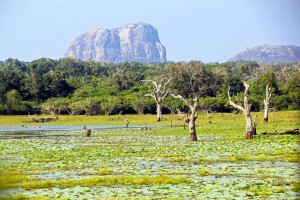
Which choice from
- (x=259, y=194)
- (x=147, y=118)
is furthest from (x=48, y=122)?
(x=259, y=194)

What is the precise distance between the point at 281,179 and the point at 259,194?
2.98 metres

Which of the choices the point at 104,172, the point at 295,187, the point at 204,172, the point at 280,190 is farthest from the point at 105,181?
the point at 295,187

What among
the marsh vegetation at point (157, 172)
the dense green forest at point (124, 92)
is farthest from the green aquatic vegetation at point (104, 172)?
the dense green forest at point (124, 92)

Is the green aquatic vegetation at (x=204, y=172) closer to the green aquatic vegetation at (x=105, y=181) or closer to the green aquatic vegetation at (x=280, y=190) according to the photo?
the green aquatic vegetation at (x=105, y=181)

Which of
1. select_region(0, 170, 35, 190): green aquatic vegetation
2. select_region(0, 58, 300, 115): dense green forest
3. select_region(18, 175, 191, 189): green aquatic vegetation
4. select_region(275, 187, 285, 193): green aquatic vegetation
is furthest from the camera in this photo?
select_region(0, 58, 300, 115): dense green forest

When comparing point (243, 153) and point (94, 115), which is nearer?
point (243, 153)

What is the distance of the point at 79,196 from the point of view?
16.9 metres

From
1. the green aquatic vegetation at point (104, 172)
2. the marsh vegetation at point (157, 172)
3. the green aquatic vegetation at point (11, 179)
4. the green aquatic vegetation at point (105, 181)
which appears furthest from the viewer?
the green aquatic vegetation at point (104, 172)

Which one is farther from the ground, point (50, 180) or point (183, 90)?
A: point (183, 90)

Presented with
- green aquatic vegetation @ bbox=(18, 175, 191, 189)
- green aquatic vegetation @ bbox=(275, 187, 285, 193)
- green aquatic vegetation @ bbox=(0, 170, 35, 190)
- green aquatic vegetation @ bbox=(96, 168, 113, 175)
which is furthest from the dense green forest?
green aquatic vegetation @ bbox=(275, 187, 285, 193)

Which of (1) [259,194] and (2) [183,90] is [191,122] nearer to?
(1) [259,194]

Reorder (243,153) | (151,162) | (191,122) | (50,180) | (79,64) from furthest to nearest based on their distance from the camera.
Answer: (79,64), (191,122), (243,153), (151,162), (50,180)

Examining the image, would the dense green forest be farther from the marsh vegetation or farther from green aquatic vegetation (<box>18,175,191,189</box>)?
green aquatic vegetation (<box>18,175,191,189</box>)

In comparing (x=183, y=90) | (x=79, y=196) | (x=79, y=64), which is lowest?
(x=79, y=196)
